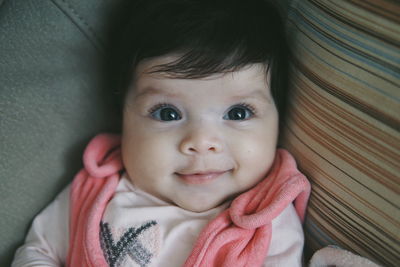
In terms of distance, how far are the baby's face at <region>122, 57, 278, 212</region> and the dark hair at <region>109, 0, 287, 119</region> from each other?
22mm

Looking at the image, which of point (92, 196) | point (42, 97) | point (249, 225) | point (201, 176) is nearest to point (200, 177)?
point (201, 176)

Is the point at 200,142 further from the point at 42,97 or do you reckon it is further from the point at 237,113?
the point at 42,97

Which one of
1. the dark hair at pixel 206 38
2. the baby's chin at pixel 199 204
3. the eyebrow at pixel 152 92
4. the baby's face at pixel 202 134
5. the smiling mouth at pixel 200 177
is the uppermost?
the dark hair at pixel 206 38

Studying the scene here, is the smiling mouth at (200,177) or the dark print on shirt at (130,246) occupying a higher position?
the smiling mouth at (200,177)

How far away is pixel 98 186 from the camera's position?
39.2 inches

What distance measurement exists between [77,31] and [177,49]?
26 cm

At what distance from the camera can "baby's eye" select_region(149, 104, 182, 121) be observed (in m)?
0.87

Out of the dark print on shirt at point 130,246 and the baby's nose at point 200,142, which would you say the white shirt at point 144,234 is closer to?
the dark print on shirt at point 130,246

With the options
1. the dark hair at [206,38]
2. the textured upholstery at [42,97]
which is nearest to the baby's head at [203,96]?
the dark hair at [206,38]

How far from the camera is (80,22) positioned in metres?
0.95

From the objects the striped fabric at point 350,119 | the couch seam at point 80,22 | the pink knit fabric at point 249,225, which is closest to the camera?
the striped fabric at point 350,119

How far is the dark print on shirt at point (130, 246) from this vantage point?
2.79 ft

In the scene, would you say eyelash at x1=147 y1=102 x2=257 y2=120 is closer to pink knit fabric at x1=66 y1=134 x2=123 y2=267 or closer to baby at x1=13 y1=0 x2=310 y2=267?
baby at x1=13 y1=0 x2=310 y2=267

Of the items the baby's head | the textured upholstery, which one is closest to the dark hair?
the baby's head
